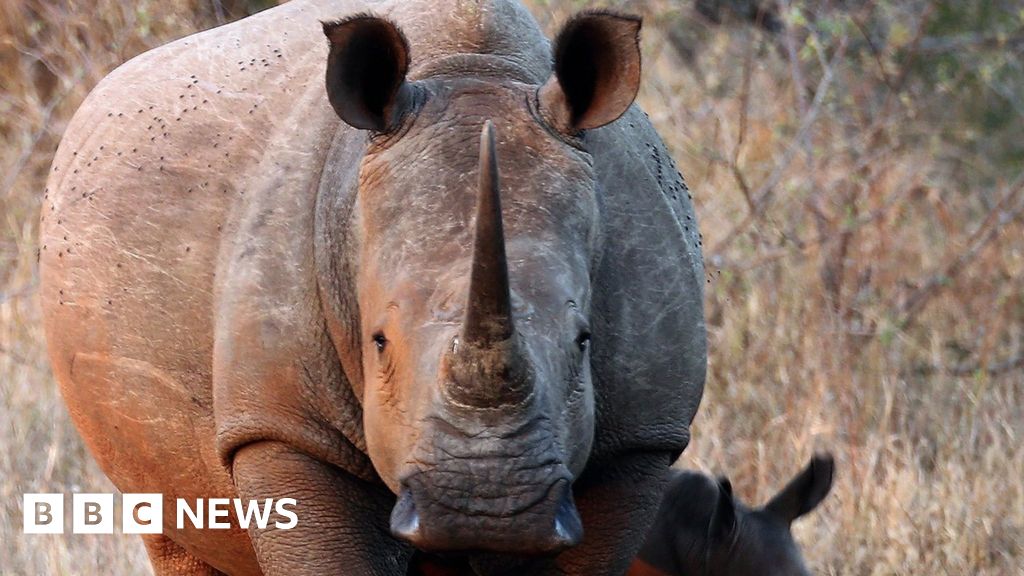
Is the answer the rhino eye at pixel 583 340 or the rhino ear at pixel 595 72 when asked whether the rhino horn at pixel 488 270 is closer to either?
the rhino eye at pixel 583 340

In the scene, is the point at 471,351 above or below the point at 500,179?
below

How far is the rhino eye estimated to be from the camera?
3281 millimetres

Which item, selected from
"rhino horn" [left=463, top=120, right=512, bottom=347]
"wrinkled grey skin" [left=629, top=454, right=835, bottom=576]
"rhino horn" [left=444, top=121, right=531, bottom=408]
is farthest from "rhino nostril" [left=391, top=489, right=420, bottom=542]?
"wrinkled grey skin" [left=629, top=454, right=835, bottom=576]

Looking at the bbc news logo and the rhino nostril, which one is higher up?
the bbc news logo

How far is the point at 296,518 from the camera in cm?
372

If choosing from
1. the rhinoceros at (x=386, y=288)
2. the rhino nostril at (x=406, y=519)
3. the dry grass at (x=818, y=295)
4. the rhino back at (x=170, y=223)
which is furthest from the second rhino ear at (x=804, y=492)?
the rhino nostril at (x=406, y=519)

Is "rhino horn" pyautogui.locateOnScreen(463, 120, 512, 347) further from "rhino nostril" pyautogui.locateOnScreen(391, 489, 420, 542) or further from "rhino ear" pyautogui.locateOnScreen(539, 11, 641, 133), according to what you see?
"rhino ear" pyautogui.locateOnScreen(539, 11, 641, 133)

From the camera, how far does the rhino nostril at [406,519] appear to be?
3066mm

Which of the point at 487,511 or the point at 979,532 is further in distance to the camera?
the point at 979,532

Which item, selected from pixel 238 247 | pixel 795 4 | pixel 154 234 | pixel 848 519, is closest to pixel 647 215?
pixel 238 247

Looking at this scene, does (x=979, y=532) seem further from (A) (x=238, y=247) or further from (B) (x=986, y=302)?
(A) (x=238, y=247)

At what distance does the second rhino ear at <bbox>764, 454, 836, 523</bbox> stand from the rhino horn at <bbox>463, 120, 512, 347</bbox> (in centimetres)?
215

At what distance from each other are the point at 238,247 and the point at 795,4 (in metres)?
4.01

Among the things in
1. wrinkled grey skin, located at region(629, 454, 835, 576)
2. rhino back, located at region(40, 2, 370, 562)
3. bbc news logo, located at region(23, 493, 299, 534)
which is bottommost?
wrinkled grey skin, located at region(629, 454, 835, 576)
